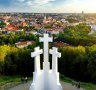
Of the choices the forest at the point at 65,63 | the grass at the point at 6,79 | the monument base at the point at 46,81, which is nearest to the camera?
the monument base at the point at 46,81

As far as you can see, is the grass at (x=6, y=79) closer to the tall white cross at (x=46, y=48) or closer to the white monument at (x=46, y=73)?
the white monument at (x=46, y=73)

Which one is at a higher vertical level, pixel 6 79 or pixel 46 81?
pixel 46 81

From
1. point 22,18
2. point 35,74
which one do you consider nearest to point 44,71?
point 35,74

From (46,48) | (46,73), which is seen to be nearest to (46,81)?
(46,73)

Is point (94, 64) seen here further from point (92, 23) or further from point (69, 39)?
point (92, 23)

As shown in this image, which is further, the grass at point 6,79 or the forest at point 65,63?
the forest at point 65,63

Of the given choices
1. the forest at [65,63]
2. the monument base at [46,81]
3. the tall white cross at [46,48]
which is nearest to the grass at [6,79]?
the forest at [65,63]

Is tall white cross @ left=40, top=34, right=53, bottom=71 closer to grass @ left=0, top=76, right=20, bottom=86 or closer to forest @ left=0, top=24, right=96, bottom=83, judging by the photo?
grass @ left=0, top=76, right=20, bottom=86

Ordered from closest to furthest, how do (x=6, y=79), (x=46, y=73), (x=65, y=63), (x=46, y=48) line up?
(x=46, y=48) < (x=46, y=73) < (x=6, y=79) < (x=65, y=63)

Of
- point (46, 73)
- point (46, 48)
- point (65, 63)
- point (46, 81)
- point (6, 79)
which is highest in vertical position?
point (46, 48)

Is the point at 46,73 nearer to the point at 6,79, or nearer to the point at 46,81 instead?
the point at 46,81
